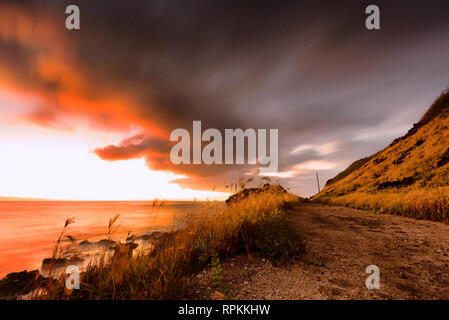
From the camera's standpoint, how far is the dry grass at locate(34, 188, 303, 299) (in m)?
2.47

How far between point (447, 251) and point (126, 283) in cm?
712

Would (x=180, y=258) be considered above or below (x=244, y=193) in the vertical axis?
below

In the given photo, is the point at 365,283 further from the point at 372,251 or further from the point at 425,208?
the point at 425,208

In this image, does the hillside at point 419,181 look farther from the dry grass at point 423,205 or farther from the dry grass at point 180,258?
the dry grass at point 180,258

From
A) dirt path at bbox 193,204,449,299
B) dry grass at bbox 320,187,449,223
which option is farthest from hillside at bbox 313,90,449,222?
dirt path at bbox 193,204,449,299

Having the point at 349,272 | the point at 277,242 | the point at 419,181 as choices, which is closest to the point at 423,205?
the point at 419,181

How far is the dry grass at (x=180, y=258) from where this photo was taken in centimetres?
247

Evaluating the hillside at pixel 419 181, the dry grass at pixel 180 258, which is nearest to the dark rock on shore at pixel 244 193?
the dry grass at pixel 180 258

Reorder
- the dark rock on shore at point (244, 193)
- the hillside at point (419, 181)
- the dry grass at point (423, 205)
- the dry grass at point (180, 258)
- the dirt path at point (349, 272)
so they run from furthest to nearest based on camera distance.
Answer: the hillside at point (419, 181) → the dark rock on shore at point (244, 193) → the dry grass at point (423, 205) → the dirt path at point (349, 272) → the dry grass at point (180, 258)

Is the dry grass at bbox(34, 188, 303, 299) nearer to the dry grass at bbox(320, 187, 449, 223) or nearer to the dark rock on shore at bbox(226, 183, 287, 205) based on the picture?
the dark rock on shore at bbox(226, 183, 287, 205)

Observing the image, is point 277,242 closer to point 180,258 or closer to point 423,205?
point 180,258

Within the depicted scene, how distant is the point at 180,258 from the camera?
3.45 metres
